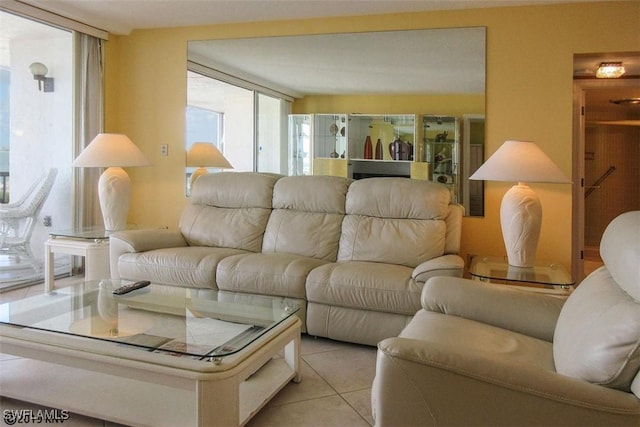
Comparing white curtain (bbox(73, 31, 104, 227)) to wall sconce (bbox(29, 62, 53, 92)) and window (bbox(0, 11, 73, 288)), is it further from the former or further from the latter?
wall sconce (bbox(29, 62, 53, 92))

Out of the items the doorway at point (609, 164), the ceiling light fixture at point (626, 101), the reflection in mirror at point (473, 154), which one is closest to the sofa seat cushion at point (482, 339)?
the reflection in mirror at point (473, 154)

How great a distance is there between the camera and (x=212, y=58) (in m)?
4.54

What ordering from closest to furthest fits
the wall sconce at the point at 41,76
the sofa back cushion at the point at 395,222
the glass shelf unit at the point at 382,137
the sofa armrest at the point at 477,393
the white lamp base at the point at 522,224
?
the sofa armrest at the point at 477,393 → the white lamp base at the point at 522,224 → the sofa back cushion at the point at 395,222 → the glass shelf unit at the point at 382,137 → the wall sconce at the point at 41,76

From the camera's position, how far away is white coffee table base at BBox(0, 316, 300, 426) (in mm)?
1788

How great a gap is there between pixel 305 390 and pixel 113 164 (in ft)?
8.03

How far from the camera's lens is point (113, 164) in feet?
12.8

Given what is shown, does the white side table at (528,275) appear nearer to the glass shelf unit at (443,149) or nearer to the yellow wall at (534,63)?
the yellow wall at (534,63)

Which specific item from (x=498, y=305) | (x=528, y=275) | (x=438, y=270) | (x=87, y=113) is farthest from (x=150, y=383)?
(x=87, y=113)

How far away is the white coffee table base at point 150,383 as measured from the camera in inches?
70.4

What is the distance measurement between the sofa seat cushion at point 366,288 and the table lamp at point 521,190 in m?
0.72

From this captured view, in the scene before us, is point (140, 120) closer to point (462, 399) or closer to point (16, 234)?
point (16, 234)

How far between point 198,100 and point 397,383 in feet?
12.5

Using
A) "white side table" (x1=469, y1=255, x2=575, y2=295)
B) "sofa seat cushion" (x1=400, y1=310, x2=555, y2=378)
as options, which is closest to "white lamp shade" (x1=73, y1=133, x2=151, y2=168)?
"white side table" (x1=469, y1=255, x2=575, y2=295)

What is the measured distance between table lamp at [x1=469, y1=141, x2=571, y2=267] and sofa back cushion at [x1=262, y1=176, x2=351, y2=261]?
992 mm
